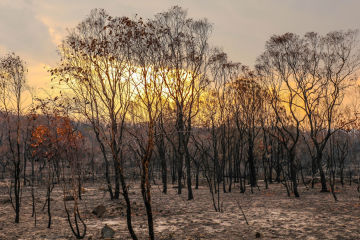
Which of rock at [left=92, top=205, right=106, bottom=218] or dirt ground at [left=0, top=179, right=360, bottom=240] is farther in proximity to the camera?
rock at [left=92, top=205, right=106, bottom=218]

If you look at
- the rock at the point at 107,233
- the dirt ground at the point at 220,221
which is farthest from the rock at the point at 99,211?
the rock at the point at 107,233

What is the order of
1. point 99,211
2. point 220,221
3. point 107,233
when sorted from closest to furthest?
point 107,233, point 220,221, point 99,211

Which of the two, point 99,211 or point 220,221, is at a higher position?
point 99,211

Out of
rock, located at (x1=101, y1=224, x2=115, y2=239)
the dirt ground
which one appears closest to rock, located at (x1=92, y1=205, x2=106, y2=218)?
the dirt ground

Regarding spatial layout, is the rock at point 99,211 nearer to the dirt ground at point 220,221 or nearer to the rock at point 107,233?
the dirt ground at point 220,221

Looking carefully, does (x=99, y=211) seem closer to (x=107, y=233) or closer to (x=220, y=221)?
(x=107, y=233)

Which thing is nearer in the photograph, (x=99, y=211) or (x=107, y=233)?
(x=107, y=233)

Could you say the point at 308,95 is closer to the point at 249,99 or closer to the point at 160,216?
the point at 249,99

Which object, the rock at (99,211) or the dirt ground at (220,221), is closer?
the dirt ground at (220,221)

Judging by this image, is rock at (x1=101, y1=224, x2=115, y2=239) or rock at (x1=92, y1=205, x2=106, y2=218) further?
rock at (x1=92, y1=205, x2=106, y2=218)

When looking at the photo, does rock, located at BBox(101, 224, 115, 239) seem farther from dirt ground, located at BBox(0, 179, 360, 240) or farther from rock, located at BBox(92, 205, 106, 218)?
rock, located at BBox(92, 205, 106, 218)

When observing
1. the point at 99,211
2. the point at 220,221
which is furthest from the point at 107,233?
the point at 220,221

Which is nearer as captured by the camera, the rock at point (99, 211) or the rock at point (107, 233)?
the rock at point (107, 233)

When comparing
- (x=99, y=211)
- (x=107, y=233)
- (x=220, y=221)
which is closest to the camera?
(x=107, y=233)
